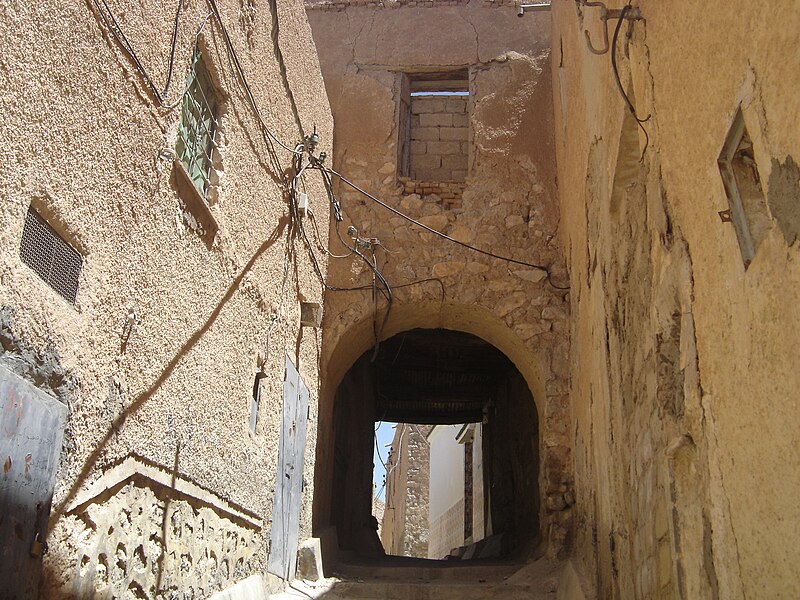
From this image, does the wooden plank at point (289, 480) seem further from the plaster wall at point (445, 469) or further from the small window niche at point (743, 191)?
the plaster wall at point (445, 469)

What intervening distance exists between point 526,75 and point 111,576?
6.52m

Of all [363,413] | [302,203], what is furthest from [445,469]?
[302,203]

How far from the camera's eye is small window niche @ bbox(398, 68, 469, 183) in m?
8.16

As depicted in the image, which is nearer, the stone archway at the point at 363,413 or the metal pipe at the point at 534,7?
the stone archway at the point at 363,413

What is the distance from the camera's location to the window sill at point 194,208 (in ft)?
12.3

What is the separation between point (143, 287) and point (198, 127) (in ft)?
4.16

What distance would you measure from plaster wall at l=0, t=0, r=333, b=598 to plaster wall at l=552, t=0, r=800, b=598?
207cm

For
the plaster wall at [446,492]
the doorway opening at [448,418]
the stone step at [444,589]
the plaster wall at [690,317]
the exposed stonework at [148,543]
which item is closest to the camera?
the plaster wall at [690,317]

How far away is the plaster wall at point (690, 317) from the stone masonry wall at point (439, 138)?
2693 millimetres

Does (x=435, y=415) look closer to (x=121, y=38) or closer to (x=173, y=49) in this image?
(x=173, y=49)

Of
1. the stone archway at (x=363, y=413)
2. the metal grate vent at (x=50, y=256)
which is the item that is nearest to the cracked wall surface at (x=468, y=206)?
the stone archway at (x=363, y=413)

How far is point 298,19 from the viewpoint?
248 inches

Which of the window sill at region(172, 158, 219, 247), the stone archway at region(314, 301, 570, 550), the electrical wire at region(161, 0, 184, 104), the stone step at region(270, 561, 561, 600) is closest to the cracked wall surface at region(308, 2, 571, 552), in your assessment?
the stone archway at region(314, 301, 570, 550)

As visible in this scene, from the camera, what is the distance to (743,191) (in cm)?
239
